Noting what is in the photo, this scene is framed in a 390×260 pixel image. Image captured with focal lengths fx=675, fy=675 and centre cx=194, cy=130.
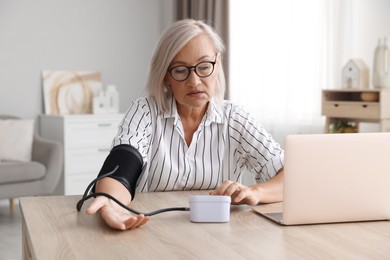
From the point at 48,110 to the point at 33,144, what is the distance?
1.87 ft

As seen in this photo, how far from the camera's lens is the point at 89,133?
5.46 m

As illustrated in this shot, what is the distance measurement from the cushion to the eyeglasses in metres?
3.29

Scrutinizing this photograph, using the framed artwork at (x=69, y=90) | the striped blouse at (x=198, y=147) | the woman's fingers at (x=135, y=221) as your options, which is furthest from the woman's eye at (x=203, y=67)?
the framed artwork at (x=69, y=90)

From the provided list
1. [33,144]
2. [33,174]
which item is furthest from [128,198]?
[33,144]

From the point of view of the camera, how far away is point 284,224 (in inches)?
61.6

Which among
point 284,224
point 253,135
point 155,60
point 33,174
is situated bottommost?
point 33,174

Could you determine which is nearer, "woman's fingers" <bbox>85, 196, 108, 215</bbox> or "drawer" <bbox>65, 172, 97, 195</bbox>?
"woman's fingers" <bbox>85, 196, 108, 215</bbox>

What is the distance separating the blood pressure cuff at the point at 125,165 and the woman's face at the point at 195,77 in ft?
0.77

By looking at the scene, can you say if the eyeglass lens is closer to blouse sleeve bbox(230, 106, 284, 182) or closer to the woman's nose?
the woman's nose

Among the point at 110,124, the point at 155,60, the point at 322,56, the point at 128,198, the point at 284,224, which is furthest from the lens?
the point at 110,124

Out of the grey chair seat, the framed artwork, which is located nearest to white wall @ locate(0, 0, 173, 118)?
the framed artwork

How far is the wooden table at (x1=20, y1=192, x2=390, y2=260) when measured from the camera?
1.31 meters

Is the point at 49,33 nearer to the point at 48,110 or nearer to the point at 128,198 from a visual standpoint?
the point at 48,110

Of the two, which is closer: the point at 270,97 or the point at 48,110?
the point at 270,97
